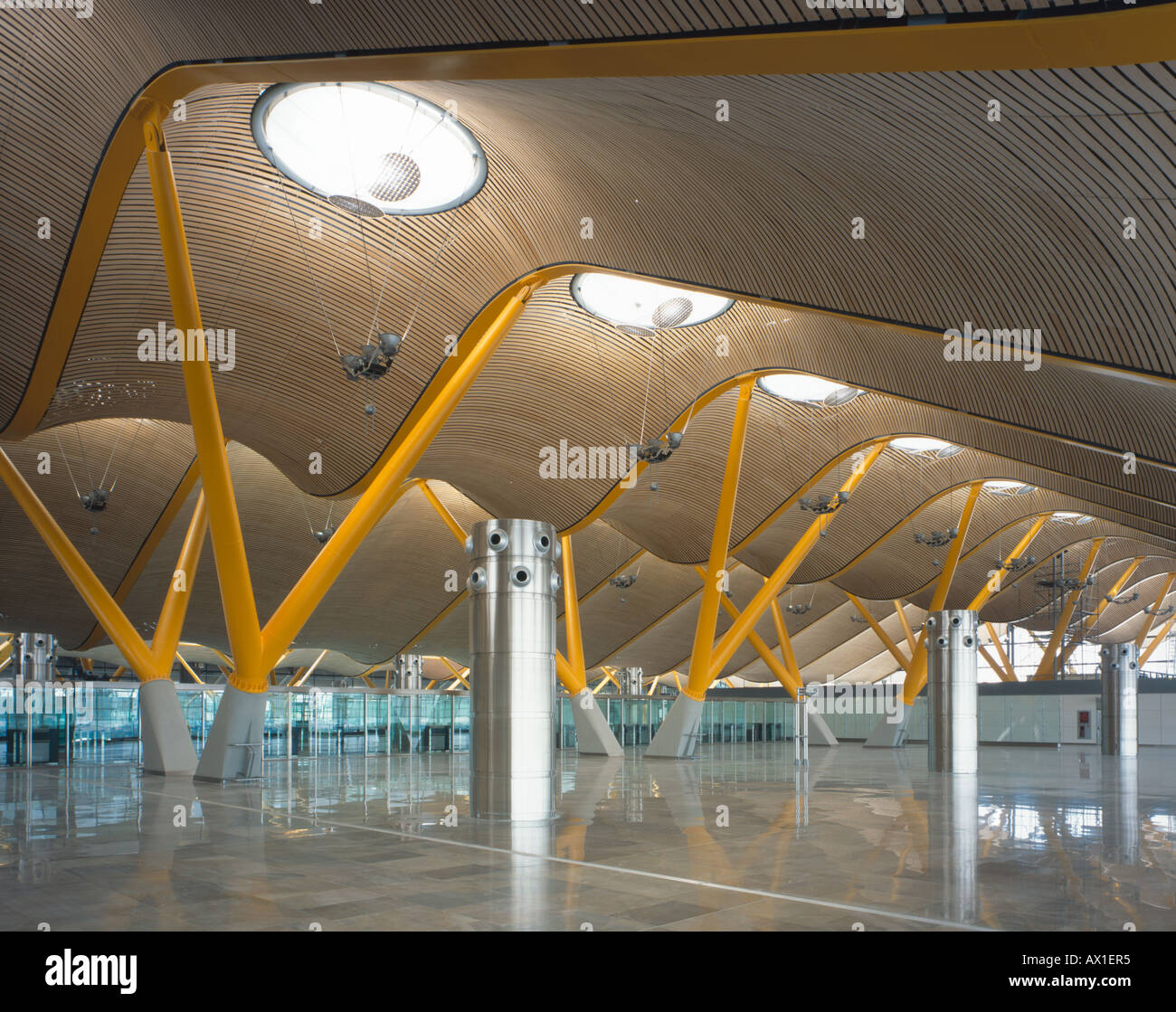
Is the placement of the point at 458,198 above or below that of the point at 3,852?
above

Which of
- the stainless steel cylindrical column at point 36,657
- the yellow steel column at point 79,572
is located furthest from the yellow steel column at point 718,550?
the stainless steel cylindrical column at point 36,657

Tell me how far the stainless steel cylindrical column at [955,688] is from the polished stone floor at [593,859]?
615cm

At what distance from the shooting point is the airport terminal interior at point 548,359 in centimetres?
926

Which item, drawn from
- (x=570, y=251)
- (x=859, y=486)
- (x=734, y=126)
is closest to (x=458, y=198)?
(x=570, y=251)

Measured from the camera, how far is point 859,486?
4138cm

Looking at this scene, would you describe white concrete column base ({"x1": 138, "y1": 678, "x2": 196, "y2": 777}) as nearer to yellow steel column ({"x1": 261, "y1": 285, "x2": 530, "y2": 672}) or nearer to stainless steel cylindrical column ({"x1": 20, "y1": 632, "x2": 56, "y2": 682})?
yellow steel column ({"x1": 261, "y1": 285, "x2": 530, "y2": 672})

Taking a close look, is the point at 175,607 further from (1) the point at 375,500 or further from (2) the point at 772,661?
(2) the point at 772,661

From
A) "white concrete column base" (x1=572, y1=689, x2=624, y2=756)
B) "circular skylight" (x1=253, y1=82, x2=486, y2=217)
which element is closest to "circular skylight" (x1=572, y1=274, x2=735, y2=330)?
"circular skylight" (x1=253, y1=82, x2=486, y2=217)

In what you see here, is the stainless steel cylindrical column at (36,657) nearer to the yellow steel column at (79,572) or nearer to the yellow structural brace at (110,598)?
the yellow structural brace at (110,598)

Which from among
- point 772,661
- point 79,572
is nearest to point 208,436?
point 79,572

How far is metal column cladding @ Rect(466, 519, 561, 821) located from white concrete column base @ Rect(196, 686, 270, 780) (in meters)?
7.57

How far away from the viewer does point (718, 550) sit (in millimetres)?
31719
